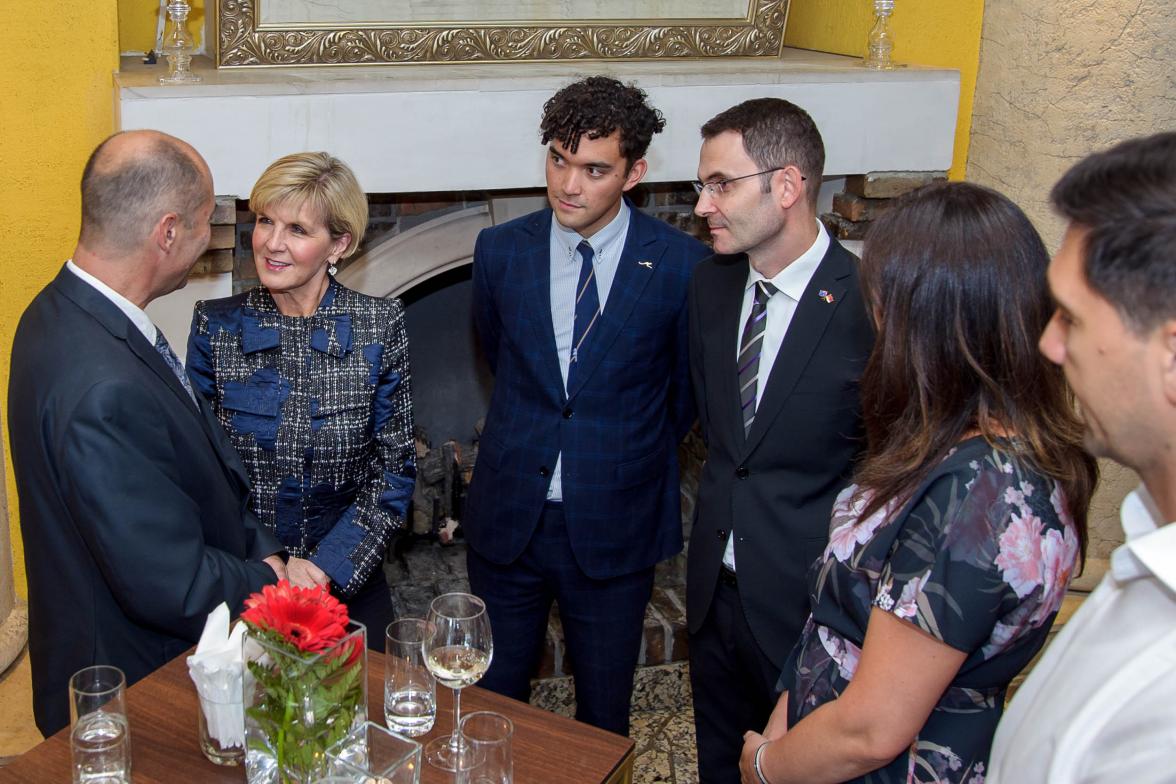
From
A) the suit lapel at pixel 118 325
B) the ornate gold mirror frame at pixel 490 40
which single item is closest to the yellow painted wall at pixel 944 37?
the ornate gold mirror frame at pixel 490 40

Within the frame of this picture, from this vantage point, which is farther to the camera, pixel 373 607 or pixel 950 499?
pixel 373 607

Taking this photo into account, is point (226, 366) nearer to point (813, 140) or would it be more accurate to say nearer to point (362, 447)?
point (362, 447)

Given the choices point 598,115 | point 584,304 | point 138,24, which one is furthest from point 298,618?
point 138,24

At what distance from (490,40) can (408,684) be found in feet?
7.33

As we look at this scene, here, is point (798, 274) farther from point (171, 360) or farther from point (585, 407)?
point (171, 360)

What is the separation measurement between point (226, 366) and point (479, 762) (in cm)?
128

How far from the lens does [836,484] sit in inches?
96.0

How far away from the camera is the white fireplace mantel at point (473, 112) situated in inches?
120

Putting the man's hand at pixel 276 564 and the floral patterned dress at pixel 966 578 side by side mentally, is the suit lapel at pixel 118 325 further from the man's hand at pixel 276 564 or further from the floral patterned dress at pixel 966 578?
the floral patterned dress at pixel 966 578

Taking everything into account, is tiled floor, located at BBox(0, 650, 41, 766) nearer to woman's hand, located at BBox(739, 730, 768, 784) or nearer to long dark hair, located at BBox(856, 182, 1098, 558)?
woman's hand, located at BBox(739, 730, 768, 784)

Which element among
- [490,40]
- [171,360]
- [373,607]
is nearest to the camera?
[171,360]

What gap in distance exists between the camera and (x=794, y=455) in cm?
240

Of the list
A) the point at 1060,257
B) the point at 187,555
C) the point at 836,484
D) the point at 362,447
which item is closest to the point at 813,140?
the point at 836,484

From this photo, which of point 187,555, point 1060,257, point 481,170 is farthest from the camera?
point 481,170
